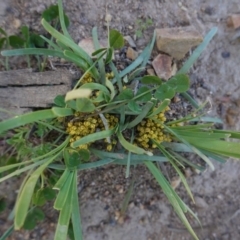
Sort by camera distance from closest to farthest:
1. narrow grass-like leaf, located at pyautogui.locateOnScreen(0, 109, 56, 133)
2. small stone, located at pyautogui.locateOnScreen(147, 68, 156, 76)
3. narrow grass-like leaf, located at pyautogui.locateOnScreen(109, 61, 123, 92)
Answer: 1. narrow grass-like leaf, located at pyautogui.locateOnScreen(0, 109, 56, 133)
2. narrow grass-like leaf, located at pyautogui.locateOnScreen(109, 61, 123, 92)
3. small stone, located at pyautogui.locateOnScreen(147, 68, 156, 76)

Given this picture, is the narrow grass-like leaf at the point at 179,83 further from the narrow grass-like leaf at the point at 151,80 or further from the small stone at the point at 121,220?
the small stone at the point at 121,220

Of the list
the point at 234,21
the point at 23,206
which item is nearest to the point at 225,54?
the point at 234,21

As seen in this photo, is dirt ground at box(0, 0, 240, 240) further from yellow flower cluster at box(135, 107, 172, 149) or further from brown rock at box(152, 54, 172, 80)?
yellow flower cluster at box(135, 107, 172, 149)

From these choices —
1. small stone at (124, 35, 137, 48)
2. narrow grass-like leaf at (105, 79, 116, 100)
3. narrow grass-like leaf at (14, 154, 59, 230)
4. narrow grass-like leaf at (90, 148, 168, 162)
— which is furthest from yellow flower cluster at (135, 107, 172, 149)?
narrow grass-like leaf at (14, 154, 59, 230)

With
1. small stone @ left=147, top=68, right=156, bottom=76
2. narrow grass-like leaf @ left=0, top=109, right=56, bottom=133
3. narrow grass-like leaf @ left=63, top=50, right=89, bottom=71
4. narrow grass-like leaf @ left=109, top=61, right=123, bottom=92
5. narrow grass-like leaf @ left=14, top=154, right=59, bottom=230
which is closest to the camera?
narrow grass-like leaf @ left=14, top=154, right=59, bottom=230

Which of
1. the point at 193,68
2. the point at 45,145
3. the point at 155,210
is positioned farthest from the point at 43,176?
the point at 193,68

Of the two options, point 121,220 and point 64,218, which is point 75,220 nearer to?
point 64,218
